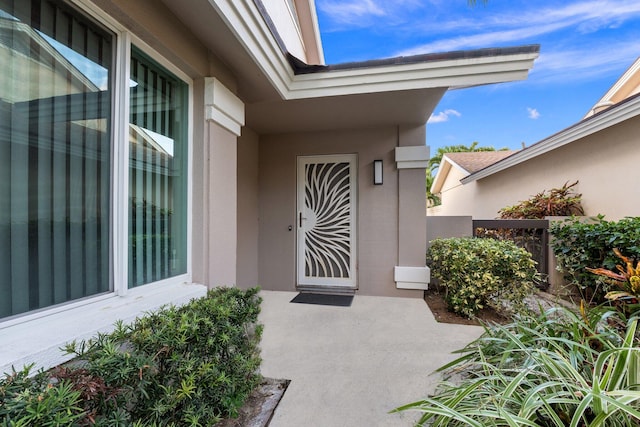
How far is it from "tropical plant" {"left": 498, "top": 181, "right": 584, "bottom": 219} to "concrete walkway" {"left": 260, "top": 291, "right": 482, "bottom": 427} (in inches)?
150

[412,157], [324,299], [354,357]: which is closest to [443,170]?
[412,157]

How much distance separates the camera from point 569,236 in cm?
411

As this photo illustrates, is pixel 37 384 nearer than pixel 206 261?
Yes

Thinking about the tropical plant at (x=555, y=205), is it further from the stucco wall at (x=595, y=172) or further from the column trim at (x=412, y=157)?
the column trim at (x=412, y=157)

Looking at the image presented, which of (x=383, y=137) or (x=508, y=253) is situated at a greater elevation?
(x=383, y=137)

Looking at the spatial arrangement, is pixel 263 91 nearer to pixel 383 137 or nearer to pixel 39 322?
pixel 383 137

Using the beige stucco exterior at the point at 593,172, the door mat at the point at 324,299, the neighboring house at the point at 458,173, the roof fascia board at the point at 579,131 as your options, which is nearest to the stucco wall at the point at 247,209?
the door mat at the point at 324,299

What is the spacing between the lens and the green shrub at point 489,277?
3.28m

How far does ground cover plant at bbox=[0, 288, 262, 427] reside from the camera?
2.69ft

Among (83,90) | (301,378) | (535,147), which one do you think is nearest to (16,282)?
(83,90)

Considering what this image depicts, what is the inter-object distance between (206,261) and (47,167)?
1.25 metres

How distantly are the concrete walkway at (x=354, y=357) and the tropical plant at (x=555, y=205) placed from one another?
3811 mm

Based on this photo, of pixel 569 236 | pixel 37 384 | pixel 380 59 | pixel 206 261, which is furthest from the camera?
pixel 569 236

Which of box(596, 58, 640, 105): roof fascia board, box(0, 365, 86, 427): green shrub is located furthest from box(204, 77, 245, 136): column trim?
box(596, 58, 640, 105): roof fascia board
